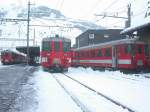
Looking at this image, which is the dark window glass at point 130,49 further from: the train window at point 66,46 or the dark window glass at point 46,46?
the dark window glass at point 46,46

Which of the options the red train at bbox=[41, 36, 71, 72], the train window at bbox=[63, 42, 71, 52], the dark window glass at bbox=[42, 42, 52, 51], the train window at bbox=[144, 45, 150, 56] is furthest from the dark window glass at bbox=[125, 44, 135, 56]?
the dark window glass at bbox=[42, 42, 52, 51]

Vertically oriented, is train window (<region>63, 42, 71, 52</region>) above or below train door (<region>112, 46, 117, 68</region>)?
above

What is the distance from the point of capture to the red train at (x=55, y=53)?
27109 millimetres

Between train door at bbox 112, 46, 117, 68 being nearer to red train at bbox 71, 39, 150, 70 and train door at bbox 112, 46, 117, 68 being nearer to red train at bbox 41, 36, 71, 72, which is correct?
red train at bbox 71, 39, 150, 70

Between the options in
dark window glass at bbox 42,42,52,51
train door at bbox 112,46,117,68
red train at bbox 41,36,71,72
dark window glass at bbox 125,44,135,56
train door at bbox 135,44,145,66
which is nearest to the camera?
dark window glass at bbox 125,44,135,56

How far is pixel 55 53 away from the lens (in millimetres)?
27234

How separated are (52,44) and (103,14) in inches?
239

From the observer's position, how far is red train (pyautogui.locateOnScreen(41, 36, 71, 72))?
27.1 meters

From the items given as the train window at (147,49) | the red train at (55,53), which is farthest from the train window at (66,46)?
the train window at (147,49)

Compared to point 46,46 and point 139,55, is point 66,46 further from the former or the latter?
point 139,55

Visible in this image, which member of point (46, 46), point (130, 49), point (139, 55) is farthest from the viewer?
point (46, 46)

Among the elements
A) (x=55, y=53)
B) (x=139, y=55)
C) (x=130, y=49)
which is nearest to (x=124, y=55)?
(x=130, y=49)

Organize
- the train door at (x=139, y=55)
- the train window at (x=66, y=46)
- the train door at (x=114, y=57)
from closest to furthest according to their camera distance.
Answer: the train door at (x=139, y=55), the train door at (x=114, y=57), the train window at (x=66, y=46)

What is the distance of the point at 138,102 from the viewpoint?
399 inches
